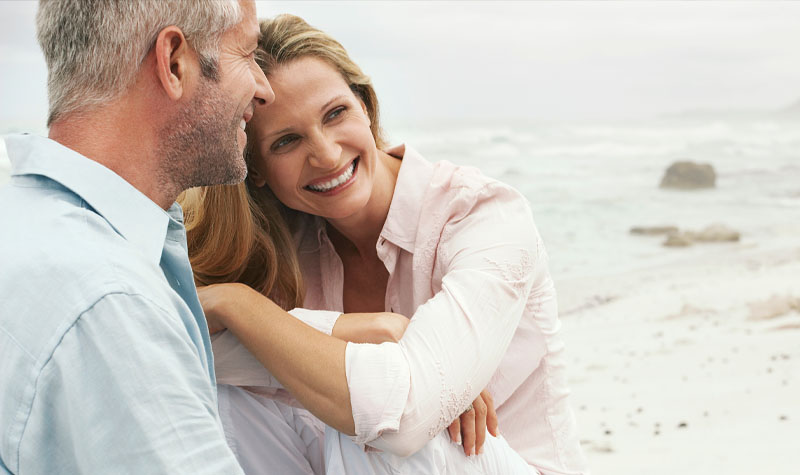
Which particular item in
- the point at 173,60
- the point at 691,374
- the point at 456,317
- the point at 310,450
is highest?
the point at 173,60

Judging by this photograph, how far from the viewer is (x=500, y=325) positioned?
1983mm

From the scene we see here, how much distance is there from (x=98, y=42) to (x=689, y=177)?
17.4m

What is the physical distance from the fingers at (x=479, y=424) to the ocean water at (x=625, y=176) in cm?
840

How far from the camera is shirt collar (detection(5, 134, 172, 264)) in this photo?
125 cm

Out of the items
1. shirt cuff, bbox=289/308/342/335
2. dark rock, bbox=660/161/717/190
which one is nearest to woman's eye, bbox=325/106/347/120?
shirt cuff, bbox=289/308/342/335

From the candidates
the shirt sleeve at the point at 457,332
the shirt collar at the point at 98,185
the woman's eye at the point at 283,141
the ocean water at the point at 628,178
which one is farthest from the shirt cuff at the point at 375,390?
the ocean water at the point at 628,178

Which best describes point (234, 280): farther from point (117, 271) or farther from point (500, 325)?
point (117, 271)

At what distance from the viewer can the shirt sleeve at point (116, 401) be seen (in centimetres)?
108

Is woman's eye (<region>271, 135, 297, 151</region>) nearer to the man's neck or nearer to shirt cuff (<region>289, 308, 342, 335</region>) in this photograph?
shirt cuff (<region>289, 308, 342, 335</region>)

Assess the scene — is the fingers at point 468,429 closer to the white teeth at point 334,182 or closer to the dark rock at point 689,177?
the white teeth at point 334,182

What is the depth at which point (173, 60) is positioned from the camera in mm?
1413

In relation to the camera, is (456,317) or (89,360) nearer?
(89,360)

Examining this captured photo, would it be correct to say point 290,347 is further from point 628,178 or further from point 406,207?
point 628,178

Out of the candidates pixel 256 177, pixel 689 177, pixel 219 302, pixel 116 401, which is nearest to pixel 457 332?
pixel 219 302
